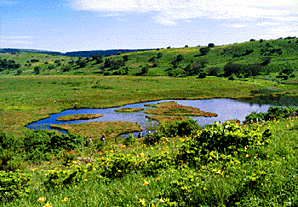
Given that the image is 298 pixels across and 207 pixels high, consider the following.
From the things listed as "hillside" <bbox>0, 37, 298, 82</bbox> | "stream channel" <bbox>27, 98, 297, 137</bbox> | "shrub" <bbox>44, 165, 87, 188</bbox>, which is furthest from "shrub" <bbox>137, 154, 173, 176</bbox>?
"hillside" <bbox>0, 37, 298, 82</bbox>

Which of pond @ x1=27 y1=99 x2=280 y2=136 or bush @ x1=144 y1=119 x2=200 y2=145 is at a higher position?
bush @ x1=144 y1=119 x2=200 y2=145

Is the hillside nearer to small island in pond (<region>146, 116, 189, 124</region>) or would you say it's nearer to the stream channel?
the stream channel

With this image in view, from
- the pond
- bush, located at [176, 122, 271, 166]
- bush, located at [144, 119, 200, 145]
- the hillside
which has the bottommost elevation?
the pond

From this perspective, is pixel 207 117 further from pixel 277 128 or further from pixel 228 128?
pixel 228 128

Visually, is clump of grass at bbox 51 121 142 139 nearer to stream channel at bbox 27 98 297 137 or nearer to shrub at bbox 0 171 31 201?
stream channel at bbox 27 98 297 137

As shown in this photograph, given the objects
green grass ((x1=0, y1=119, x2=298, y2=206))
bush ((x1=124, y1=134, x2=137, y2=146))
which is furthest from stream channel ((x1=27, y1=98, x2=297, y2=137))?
green grass ((x1=0, y1=119, x2=298, y2=206))

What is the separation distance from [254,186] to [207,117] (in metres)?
35.6

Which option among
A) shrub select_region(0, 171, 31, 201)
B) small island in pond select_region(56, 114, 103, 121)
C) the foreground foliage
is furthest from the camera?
small island in pond select_region(56, 114, 103, 121)

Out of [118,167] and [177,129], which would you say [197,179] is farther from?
[177,129]

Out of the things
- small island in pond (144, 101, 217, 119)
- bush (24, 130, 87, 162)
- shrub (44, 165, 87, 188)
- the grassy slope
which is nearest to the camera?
shrub (44, 165, 87, 188)

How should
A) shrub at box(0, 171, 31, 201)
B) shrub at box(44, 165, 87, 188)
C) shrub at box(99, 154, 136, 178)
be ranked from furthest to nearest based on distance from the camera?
shrub at box(99, 154, 136, 178), shrub at box(44, 165, 87, 188), shrub at box(0, 171, 31, 201)

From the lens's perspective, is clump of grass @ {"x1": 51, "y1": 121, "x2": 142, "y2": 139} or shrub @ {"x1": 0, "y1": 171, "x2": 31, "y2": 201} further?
clump of grass @ {"x1": 51, "y1": 121, "x2": 142, "y2": 139}

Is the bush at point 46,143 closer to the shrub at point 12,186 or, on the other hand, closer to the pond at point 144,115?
the shrub at point 12,186

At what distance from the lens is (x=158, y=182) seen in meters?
5.47
